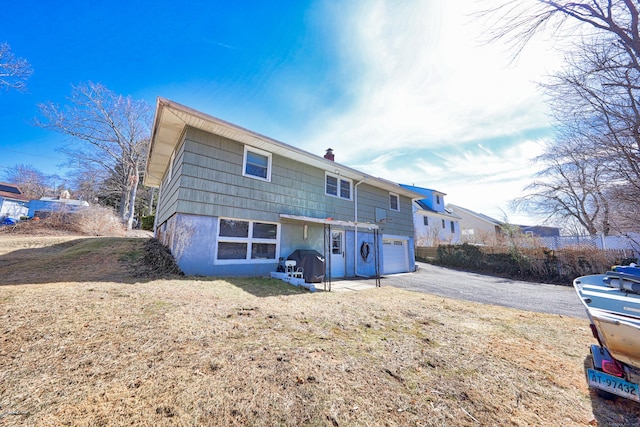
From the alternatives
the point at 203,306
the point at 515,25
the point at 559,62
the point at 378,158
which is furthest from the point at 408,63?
the point at 378,158

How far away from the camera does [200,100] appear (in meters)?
9.12

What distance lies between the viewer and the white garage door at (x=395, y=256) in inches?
495

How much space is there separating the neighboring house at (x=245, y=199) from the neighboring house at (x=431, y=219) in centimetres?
1255

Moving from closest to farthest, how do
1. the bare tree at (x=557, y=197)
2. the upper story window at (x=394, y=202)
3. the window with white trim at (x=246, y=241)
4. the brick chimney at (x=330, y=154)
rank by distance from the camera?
the window with white trim at (x=246, y=241) < the brick chimney at (x=330, y=154) < the upper story window at (x=394, y=202) < the bare tree at (x=557, y=197)

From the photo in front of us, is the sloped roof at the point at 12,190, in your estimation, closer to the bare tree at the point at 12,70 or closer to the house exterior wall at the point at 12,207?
the house exterior wall at the point at 12,207

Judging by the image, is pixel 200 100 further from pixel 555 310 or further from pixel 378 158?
pixel 555 310

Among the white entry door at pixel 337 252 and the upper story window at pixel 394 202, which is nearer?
the white entry door at pixel 337 252

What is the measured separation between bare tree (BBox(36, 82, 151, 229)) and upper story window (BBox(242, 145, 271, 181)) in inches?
605

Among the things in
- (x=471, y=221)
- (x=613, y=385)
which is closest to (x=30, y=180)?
(x=613, y=385)

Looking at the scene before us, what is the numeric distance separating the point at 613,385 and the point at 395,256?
36.5 feet

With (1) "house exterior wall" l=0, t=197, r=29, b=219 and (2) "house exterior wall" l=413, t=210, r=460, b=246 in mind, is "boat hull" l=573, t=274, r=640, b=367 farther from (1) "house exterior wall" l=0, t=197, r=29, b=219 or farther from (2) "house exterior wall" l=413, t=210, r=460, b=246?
(1) "house exterior wall" l=0, t=197, r=29, b=219

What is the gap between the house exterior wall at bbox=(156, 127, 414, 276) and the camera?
6469 mm

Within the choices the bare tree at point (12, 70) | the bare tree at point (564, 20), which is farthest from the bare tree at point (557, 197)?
the bare tree at point (12, 70)

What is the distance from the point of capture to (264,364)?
2.40 metres
